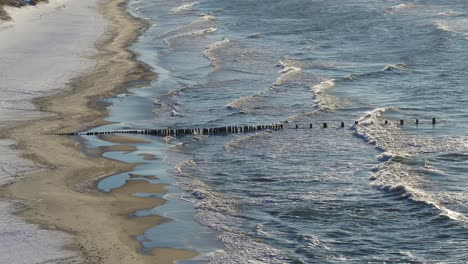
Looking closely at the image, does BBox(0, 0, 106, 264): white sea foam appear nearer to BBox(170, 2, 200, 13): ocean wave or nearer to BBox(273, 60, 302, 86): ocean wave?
BBox(170, 2, 200, 13): ocean wave

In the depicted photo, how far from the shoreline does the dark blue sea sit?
42 centimetres

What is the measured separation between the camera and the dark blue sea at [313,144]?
14758 millimetres

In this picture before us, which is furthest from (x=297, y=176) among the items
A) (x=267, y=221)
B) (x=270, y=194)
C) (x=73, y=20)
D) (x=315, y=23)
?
(x=73, y=20)

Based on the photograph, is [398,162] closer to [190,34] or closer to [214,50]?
[214,50]

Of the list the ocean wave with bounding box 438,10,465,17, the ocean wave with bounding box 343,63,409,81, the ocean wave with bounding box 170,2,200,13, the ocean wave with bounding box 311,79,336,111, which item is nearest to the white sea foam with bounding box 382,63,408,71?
the ocean wave with bounding box 343,63,409,81

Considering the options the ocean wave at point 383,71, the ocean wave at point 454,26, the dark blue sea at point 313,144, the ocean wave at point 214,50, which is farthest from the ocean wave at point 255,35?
the ocean wave at point 383,71

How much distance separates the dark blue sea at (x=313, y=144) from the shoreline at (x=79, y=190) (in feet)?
1.39

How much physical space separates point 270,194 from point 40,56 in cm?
1997

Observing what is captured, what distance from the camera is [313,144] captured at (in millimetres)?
21484

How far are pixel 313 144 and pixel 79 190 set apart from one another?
6382 millimetres

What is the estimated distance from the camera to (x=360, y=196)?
1695cm

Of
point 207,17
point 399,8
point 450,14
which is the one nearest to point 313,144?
point 450,14

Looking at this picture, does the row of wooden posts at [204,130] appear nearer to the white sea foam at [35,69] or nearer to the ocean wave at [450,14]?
the white sea foam at [35,69]

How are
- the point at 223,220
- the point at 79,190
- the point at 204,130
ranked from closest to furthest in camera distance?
the point at 223,220 < the point at 79,190 < the point at 204,130
